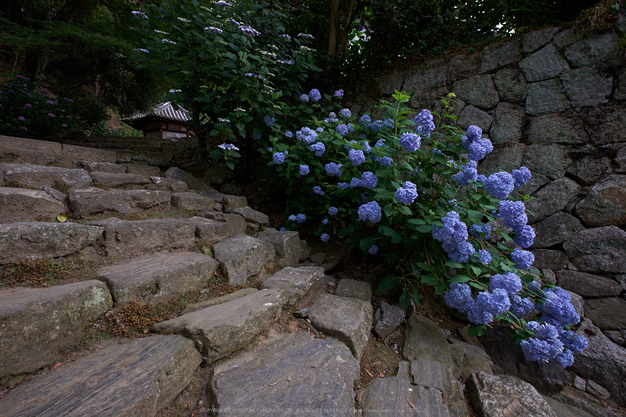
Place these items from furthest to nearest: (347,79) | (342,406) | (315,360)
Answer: (347,79) → (315,360) → (342,406)

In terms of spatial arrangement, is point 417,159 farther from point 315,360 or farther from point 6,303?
point 6,303

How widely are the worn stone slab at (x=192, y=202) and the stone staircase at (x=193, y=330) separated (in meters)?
0.02

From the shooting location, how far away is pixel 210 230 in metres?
2.08

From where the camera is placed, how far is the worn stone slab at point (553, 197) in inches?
105

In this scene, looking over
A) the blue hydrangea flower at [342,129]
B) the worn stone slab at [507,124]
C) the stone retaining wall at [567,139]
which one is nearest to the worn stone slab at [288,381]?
the blue hydrangea flower at [342,129]

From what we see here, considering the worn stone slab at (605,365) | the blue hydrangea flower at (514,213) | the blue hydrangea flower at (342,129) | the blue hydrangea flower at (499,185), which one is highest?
the blue hydrangea flower at (342,129)

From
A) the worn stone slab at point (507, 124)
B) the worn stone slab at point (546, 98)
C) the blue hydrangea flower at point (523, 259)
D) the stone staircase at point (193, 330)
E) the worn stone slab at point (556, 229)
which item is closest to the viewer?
the stone staircase at point (193, 330)

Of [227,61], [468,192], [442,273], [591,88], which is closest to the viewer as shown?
[442,273]

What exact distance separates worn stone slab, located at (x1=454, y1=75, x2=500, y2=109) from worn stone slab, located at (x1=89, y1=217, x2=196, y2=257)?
3288 mm

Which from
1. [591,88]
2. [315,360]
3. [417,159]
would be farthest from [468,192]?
[591,88]

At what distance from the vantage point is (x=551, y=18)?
122 inches

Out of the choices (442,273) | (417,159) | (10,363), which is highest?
(417,159)

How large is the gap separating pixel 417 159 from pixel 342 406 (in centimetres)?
157

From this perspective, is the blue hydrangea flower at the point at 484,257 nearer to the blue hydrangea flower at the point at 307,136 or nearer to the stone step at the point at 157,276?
the blue hydrangea flower at the point at 307,136
